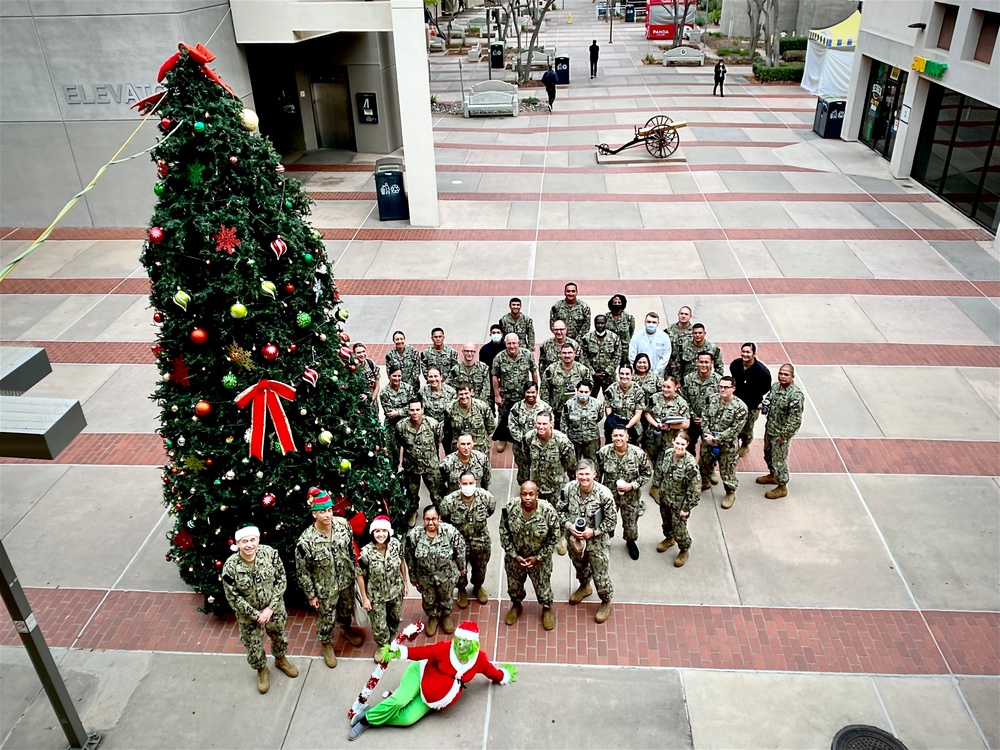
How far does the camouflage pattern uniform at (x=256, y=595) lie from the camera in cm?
604

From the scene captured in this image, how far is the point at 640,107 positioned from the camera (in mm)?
27359

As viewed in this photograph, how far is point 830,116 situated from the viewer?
2248 cm

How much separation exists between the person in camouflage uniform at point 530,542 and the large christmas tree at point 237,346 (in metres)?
1.40

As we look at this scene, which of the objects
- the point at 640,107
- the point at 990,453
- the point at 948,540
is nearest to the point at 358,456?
the point at 948,540

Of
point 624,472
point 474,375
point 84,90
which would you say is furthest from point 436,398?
point 84,90

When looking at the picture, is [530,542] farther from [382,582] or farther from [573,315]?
[573,315]

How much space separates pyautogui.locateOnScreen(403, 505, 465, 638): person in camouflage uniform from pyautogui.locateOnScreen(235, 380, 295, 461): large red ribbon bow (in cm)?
133

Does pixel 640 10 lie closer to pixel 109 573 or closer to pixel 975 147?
pixel 975 147

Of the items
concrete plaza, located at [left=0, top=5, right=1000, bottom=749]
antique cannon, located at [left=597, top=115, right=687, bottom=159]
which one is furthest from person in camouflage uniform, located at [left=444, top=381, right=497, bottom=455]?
antique cannon, located at [left=597, top=115, right=687, bottom=159]

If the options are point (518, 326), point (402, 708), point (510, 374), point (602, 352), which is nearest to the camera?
point (402, 708)

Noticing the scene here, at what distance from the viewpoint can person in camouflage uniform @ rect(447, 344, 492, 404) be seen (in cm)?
888

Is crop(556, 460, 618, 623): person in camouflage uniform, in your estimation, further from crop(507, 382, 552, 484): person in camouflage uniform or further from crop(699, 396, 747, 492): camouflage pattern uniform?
crop(699, 396, 747, 492): camouflage pattern uniform

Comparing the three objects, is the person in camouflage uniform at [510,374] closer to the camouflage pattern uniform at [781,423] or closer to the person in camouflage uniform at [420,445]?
the person in camouflage uniform at [420,445]

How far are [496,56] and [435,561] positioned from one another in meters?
33.6
